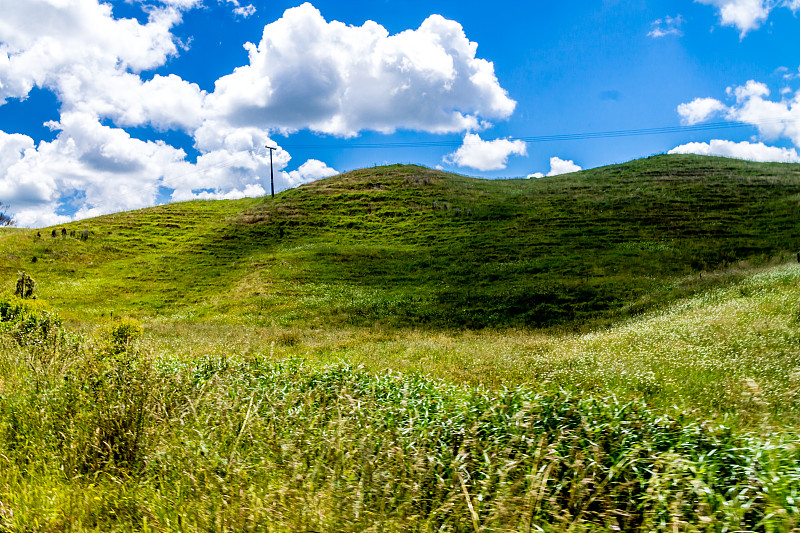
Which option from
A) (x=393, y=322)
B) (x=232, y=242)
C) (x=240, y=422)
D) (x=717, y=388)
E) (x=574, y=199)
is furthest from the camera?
(x=574, y=199)

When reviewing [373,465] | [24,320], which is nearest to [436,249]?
[24,320]

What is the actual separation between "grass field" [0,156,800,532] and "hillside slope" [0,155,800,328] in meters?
0.37

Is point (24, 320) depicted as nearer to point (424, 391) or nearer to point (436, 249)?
point (424, 391)

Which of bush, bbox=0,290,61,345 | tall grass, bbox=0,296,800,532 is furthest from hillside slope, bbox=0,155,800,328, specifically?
tall grass, bbox=0,296,800,532

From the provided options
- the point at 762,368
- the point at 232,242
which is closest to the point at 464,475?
the point at 762,368

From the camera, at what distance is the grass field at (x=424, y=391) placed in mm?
3562

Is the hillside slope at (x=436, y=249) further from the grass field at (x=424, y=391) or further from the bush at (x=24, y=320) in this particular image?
the bush at (x=24, y=320)

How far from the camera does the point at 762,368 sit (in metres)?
8.80

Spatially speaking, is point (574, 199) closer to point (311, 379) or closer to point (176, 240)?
point (176, 240)

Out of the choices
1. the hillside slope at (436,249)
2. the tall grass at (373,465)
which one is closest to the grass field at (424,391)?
the tall grass at (373,465)

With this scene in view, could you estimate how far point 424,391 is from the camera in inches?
303

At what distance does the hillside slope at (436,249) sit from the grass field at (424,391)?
1.21 feet

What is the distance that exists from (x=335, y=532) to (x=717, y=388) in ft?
25.4

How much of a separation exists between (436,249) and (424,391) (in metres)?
36.4
